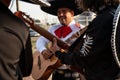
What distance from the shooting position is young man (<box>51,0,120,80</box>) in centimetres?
299

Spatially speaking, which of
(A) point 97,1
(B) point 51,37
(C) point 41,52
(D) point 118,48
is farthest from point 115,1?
(C) point 41,52

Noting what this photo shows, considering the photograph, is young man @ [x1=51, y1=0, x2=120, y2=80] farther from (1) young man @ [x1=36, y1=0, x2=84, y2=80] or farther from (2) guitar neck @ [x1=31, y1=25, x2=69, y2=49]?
(1) young man @ [x1=36, y1=0, x2=84, y2=80]

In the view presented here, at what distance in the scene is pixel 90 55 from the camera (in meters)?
3.07

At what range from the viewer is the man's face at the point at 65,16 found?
4.82 m

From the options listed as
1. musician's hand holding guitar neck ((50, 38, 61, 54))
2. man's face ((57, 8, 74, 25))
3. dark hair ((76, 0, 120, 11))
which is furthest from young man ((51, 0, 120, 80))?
man's face ((57, 8, 74, 25))

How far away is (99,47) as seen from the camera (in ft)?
9.86

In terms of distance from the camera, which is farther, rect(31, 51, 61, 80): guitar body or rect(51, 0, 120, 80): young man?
rect(31, 51, 61, 80): guitar body

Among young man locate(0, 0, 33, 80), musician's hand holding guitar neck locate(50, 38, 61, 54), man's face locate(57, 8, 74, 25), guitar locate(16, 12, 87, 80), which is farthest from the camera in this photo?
man's face locate(57, 8, 74, 25)

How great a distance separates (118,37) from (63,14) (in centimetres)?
189

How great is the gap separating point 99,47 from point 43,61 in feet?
7.02

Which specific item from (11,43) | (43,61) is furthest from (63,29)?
(11,43)

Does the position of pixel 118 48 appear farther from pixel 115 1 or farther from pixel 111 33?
pixel 115 1

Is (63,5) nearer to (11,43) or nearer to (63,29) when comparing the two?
(63,29)

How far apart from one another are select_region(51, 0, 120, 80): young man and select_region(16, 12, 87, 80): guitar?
1.28 m
